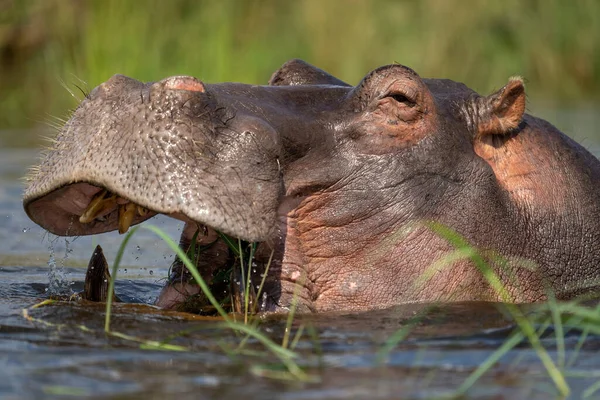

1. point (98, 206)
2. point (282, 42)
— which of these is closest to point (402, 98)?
point (98, 206)

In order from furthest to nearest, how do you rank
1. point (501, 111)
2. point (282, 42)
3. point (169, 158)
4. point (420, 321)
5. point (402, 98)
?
point (282, 42), point (501, 111), point (402, 98), point (420, 321), point (169, 158)

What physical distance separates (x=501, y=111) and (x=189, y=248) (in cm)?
147

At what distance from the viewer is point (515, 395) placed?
3061 millimetres

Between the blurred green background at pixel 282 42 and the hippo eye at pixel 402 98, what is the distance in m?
7.36

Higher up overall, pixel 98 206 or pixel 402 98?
pixel 402 98

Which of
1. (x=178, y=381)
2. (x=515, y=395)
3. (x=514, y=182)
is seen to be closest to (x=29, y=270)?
(x=514, y=182)

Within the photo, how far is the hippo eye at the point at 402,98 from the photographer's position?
14.6 ft

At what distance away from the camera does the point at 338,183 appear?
4.33 meters

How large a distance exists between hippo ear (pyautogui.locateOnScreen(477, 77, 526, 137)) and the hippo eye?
Answer: 0.40 meters

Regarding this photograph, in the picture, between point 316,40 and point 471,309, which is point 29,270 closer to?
point 471,309

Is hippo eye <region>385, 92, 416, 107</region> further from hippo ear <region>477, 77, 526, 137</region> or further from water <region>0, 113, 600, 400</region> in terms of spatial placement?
water <region>0, 113, 600, 400</region>

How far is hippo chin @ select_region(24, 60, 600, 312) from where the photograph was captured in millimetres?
3881

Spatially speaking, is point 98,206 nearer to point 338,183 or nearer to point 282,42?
point 338,183

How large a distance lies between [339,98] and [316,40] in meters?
10.5
